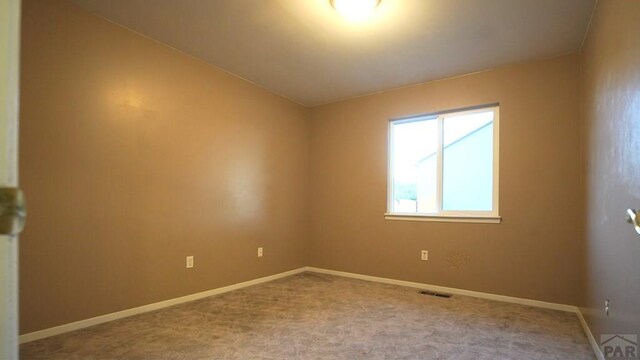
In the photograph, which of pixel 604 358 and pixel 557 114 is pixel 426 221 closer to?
pixel 557 114

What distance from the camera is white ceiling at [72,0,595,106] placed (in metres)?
2.43

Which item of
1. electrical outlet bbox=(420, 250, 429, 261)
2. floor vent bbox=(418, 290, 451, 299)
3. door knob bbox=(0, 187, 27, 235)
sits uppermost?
door knob bbox=(0, 187, 27, 235)

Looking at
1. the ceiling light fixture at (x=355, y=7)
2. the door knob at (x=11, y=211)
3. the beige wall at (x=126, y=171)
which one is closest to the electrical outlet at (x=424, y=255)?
the beige wall at (x=126, y=171)

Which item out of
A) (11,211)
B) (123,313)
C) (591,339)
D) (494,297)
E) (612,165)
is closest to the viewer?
(11,211)

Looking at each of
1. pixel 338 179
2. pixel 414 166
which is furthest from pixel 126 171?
pixel 414 166

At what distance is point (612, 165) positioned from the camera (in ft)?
6.06

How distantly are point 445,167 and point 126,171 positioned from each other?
3277mm

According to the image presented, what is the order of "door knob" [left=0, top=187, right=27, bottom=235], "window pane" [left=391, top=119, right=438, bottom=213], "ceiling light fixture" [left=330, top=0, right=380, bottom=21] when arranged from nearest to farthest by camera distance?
"door knob" [left=0, top=187, right=27, bottom=235] < "ceiling light fixture" [left=330, top=0, right=380, bottom=21] < "window pane" [left=391, top=119, right=438, bottom=213]

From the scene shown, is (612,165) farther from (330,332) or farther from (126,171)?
(126,171)

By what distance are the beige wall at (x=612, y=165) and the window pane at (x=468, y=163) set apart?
931mm

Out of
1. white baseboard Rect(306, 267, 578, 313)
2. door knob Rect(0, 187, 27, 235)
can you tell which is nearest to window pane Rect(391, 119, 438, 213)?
white baseboard Rect(306, 267, 578, 313)

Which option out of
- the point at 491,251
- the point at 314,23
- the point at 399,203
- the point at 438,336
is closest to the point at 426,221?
the point at 399,203

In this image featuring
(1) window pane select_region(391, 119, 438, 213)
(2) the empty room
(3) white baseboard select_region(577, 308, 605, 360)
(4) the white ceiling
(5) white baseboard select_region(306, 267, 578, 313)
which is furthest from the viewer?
(1) window pane select_region(391, 119, 438, 213)

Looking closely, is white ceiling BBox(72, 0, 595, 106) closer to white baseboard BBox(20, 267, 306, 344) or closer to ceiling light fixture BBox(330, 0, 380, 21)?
ceiling light fixture BBox(330, 0, 380, 21)
